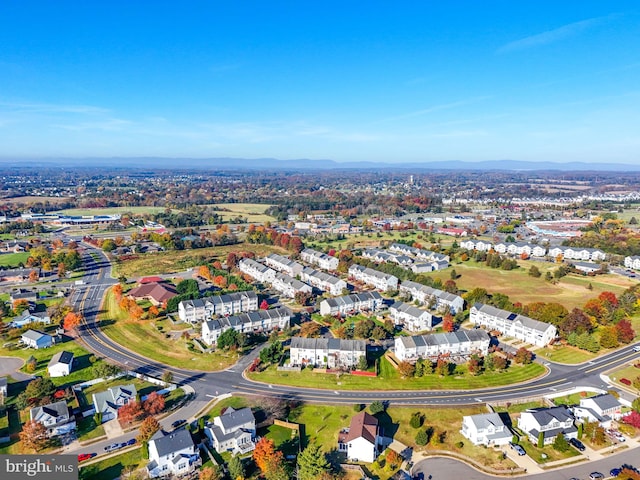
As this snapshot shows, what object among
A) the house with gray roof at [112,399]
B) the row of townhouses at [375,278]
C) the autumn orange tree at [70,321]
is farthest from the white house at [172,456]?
the row of townhouses at [375,278]

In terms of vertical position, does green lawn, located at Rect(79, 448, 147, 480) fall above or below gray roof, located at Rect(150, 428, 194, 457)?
below

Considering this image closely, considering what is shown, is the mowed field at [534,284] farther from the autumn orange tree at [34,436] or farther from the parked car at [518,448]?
the autumn orange tree at [34,436]

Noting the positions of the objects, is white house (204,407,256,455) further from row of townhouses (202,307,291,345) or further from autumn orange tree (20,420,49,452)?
row of townhouses (202,307,291,345)

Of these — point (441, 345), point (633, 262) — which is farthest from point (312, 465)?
point (633, 262)

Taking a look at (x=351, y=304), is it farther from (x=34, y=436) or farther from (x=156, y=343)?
(x=34, y=436)

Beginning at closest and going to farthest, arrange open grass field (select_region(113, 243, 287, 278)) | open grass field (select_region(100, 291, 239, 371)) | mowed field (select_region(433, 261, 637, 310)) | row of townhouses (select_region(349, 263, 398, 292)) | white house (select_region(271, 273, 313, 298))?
open grass field (select_region(100, 291, 239, 371)) < white house (select_region(271, 273, 313, 298)) < mowed field (select_region(433, 261, 637, 310)) < row of townhouses (select_region(349, 263, 398, 292)) < open grass field (select_region(113, 243, 287, 278))

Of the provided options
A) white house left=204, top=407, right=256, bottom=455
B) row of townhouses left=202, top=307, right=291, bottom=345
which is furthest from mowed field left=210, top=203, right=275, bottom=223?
white house left=204, top=407, right=256, bottom=455
